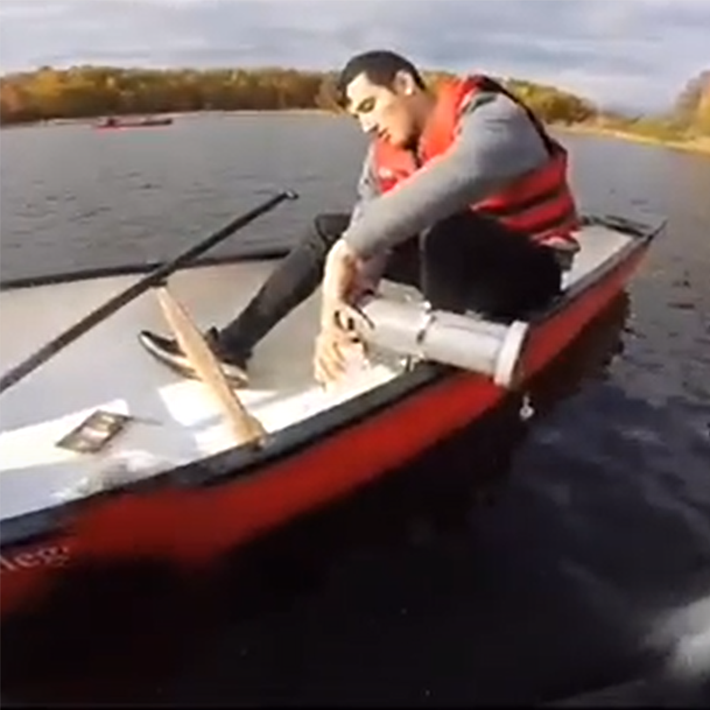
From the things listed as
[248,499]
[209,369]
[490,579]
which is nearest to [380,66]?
[209,369]

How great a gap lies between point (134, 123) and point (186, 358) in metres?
3.35

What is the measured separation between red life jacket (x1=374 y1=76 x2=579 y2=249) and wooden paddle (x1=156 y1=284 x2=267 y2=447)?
1.44 feet

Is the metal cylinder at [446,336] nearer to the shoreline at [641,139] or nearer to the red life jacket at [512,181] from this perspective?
the red life jacket at [512,181]

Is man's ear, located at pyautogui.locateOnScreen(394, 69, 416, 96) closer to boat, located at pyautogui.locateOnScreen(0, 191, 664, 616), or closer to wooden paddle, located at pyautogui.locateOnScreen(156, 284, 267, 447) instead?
boat, located at pyautogui.locateOnScreen(0, 191, 664, 616)

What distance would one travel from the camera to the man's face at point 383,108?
6.46 feet

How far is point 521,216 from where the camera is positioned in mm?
2160

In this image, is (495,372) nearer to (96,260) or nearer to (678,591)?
(678,591)

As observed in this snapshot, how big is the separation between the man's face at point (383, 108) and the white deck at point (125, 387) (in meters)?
0.46

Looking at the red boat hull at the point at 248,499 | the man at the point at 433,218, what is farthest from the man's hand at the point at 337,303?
the red boat hull at the point at 248,499

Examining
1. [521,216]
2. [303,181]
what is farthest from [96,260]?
[521,216]

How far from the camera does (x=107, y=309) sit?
6.84 ft

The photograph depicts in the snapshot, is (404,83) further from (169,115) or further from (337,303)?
(169,115)

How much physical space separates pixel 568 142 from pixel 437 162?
12.2 feet

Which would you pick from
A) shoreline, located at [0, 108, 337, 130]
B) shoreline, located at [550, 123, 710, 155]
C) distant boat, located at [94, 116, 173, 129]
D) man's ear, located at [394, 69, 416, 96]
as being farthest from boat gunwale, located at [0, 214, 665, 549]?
distant boat, located at [94, 116, 173, 129]
